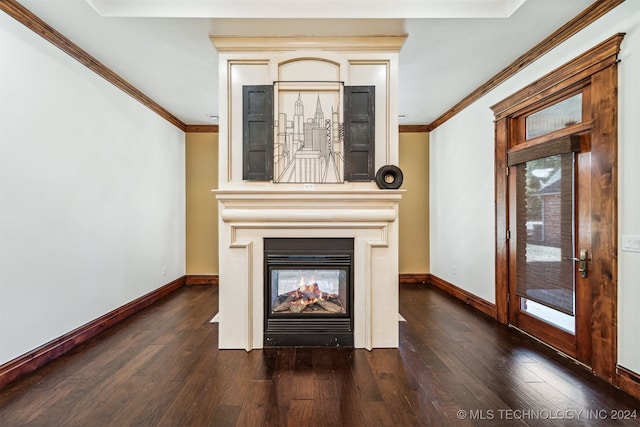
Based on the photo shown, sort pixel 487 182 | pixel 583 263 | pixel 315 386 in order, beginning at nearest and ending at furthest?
pixel 315 386 → pixel 583 263 → pixel 487 182

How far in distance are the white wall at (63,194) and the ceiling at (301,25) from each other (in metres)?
0.39

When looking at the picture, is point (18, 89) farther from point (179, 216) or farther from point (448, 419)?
point (448, 419)

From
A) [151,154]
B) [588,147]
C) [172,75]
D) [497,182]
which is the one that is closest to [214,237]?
[151,154]

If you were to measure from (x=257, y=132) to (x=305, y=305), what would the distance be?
5.47 feet

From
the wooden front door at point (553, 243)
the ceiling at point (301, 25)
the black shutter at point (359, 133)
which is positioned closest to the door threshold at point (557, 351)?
the wooden front door at point (553, 243)

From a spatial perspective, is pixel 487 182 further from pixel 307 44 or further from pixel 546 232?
pixel 307 44

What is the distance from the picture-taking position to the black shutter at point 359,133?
285cm

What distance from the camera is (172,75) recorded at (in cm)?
346

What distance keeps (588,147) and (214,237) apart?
5.01 meters

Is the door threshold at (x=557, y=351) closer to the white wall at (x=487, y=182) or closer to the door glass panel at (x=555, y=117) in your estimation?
the white wall at (x=487, y=182)

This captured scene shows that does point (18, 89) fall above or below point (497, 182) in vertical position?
above

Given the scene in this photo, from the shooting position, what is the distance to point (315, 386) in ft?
7.21

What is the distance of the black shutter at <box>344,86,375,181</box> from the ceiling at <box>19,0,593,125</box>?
542 mm

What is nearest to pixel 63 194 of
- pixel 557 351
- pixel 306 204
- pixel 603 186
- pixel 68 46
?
pixel 68 46
